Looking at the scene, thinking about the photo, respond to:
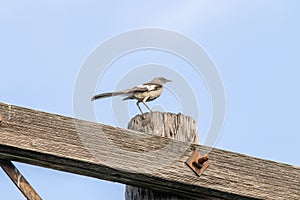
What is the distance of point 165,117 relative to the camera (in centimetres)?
495

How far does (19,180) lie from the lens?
4469 millimetres

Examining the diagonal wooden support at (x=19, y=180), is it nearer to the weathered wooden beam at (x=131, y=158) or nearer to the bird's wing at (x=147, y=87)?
the weathered wooden beam at (x=131, y=158)

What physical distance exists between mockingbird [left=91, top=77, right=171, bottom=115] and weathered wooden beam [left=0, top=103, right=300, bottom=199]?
348 mm

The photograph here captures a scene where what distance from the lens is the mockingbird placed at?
5.06 m

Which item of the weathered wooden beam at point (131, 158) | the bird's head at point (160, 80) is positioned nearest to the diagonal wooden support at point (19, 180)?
the weathered wooden beam at point (131, 158)

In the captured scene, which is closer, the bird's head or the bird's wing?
the bird's head

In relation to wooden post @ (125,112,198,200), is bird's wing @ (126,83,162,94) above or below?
above

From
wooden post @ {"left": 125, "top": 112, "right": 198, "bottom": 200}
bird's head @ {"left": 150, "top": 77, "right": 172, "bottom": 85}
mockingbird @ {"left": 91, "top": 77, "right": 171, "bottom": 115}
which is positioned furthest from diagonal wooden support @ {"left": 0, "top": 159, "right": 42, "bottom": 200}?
bird's head @ {"left": 150, "top": 77, "right": 172, "bottom": 85}

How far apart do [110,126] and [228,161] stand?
626 mm

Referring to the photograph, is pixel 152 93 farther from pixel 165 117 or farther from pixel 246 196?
pixel 246 196

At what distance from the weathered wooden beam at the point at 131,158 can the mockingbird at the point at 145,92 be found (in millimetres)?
348

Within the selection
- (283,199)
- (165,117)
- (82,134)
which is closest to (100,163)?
(82,134)

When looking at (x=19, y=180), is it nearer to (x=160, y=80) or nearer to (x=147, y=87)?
(x=160, y=80)

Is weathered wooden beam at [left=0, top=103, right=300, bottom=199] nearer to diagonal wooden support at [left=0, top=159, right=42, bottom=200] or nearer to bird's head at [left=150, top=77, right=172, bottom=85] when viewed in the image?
diagonal wooden support at [left=0, top=159, right=42, bottom=200]
